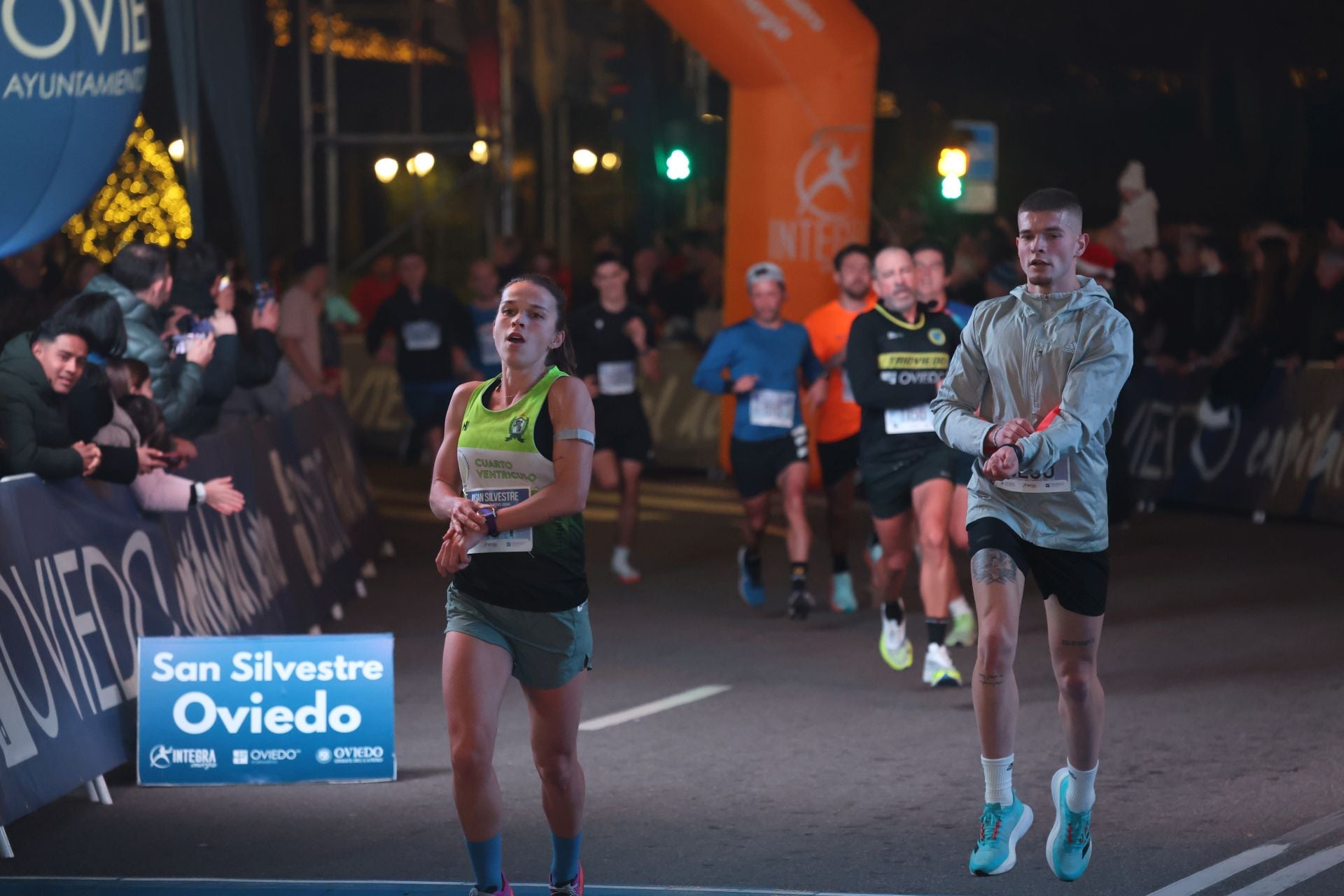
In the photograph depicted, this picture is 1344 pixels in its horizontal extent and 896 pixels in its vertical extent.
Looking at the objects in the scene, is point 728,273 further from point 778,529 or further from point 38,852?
point 38,852

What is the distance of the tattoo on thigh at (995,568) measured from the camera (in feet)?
19.5

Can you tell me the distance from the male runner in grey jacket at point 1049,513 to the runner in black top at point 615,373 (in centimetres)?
680

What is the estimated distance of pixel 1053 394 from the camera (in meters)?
5.95

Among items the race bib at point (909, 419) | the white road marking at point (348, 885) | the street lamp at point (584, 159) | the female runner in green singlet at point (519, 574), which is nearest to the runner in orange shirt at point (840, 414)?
the race bib at point (909, 419)

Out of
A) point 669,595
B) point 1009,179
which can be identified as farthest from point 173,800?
point 1009,179

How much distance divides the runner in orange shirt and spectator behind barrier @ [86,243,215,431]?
3.70 metres

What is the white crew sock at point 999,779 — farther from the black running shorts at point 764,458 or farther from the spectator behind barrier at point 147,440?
the black running shorts at point 764,458

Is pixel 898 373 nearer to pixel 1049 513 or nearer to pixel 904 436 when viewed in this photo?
pixel 904 436

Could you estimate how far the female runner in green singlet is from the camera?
212 inches

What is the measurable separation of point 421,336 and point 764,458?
17.2 feet

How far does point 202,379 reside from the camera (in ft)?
33.8

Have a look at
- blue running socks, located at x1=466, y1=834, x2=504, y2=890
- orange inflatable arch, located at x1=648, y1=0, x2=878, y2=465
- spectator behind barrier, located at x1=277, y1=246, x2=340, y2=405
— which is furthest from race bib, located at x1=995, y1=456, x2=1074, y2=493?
orange inflatable arch, located at x1=648, y1=0, x2=878, y2=465

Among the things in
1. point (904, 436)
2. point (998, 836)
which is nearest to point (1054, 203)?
point (998, 836)

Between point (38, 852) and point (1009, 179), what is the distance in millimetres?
30078
